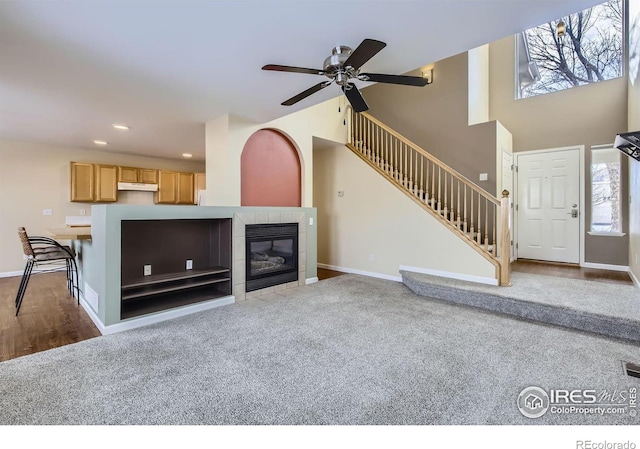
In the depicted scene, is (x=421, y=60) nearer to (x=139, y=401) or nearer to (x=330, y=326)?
(x=330, y=326)

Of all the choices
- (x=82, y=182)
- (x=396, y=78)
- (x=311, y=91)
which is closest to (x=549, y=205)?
(x=396, y=78)

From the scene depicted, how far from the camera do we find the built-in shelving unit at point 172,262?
3.48 meters

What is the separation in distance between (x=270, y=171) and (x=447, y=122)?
11.4 ft

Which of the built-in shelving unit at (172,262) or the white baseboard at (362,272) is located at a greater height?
the built-in shelving unit at (172,262)

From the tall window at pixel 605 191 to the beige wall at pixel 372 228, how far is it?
8.94 feet

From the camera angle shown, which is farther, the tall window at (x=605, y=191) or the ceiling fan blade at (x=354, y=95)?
the tall window at (x=605, y=191)

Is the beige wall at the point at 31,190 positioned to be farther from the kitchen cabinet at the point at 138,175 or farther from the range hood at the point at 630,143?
the range hood at the point at 630,143

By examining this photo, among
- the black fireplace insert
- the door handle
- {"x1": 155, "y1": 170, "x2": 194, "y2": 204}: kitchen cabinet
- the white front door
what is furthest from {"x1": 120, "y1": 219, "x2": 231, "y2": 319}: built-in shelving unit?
the door handle

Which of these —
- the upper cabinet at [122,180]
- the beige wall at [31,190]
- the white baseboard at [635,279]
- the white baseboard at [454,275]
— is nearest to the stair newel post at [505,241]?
the white baseboard at [454,275]

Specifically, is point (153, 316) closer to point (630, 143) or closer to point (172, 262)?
point (172, 262)

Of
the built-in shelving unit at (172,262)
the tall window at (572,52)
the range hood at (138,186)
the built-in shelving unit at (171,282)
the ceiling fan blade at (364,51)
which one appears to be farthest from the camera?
the range hood at (138,186)

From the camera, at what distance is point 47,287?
4.75 meters

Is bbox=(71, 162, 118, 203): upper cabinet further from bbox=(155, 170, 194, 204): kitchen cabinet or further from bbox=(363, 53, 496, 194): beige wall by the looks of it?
bbox=(363, 53, 496, 194): beige wall
